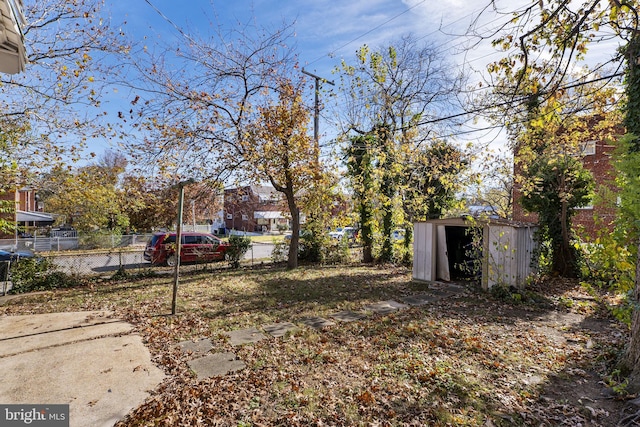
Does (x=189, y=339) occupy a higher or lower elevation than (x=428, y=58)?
lower

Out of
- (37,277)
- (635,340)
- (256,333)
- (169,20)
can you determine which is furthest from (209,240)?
(635,340)

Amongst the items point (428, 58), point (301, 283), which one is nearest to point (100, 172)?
point (301, 283)

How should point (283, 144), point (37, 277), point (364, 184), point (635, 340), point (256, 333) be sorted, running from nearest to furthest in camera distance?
point (635, 340) < point (256, 333) < point (37, 277) < point (283, 144) < point (364, 184)

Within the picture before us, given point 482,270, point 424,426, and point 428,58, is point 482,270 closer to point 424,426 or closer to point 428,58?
point 424,426

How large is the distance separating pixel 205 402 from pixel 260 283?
622cm

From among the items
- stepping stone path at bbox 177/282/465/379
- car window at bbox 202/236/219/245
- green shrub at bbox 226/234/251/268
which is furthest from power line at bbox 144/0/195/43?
car window at bbox 202/236/219/245

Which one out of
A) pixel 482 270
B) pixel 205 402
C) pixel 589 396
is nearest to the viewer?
pixel 205 402

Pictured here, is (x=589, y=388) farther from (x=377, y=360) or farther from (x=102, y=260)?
(x=102, y=260)

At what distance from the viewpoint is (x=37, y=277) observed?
8.52 m

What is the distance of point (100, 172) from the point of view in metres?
9.10

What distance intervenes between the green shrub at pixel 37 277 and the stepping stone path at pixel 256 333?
6.67 m

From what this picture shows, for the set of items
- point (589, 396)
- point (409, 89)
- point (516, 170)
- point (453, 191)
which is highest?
point (409, 89)

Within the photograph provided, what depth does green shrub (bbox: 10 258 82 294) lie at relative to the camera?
817 cm

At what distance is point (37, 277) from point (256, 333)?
24.5 feet
